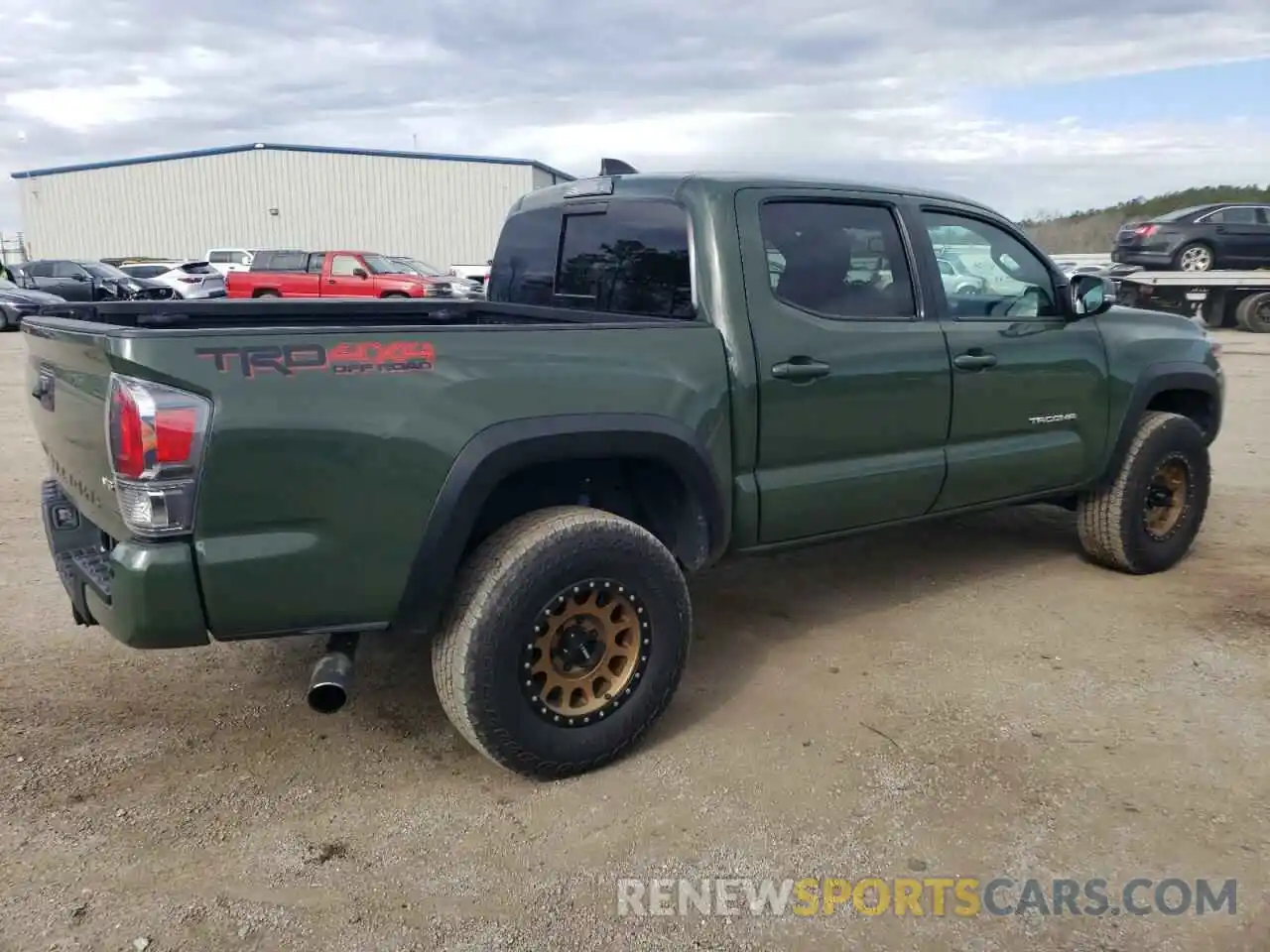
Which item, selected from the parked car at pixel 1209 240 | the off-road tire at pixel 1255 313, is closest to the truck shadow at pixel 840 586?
the off-road tire at pixel 1255 313

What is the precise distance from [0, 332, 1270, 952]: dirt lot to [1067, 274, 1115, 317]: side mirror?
1355mm

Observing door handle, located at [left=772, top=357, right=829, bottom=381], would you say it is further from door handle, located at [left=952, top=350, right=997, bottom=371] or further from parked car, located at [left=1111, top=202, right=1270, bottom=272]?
parked car, located at [left=1111, top=202, right=1270, bottom=272]

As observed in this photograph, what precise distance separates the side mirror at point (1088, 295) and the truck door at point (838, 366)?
3.22ft

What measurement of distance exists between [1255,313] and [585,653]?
68.2ft

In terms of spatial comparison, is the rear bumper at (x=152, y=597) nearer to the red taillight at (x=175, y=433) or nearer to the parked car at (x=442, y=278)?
the red taillight at (x=175, y=433)

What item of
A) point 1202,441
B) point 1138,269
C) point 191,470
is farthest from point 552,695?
point 1138,269

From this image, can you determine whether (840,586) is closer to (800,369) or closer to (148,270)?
(800,369)

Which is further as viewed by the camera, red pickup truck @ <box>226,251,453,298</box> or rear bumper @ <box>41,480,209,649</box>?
red pickup truck @ <box>226,251,453,298</box>

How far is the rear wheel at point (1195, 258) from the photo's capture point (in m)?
20.2

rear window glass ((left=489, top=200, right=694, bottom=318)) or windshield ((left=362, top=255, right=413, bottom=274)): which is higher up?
rear window glass ((left=489, top=200, right=694, bottom=318))

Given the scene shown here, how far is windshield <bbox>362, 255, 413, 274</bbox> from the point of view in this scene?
78.2 feet

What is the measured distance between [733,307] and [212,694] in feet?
7.71

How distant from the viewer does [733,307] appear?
11.5ft

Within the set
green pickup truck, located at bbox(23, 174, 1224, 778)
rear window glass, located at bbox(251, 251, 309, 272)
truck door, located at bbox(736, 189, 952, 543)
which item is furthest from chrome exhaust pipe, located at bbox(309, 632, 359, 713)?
rear window glass, located at bbox(251, 251, 309, 272)
